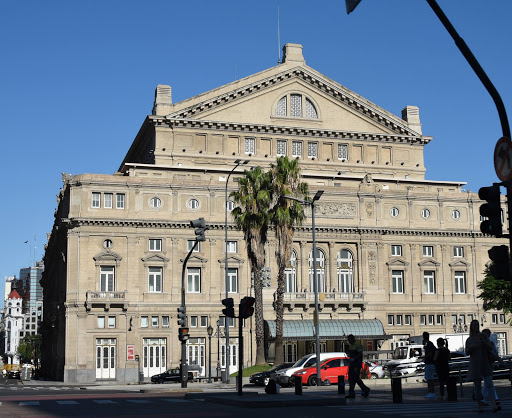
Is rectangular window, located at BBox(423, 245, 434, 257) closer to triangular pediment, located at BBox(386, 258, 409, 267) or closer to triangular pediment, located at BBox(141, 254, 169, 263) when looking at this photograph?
triangular pediment, located at BBox(386, 258, 409, 267)

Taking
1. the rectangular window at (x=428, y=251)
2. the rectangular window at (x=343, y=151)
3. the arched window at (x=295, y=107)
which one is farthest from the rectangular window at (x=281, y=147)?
the rectangular window at (x=428, y=251)

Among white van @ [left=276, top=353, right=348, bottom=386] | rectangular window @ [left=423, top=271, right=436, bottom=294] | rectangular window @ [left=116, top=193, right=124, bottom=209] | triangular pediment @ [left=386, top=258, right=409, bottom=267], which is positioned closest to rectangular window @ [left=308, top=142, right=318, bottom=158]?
triangular pediment @ [left=386, top=258, right=409, bottom=267]

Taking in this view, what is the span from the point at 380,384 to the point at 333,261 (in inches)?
1177

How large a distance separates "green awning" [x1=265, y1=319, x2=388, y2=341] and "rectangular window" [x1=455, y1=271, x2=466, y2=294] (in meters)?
8.73

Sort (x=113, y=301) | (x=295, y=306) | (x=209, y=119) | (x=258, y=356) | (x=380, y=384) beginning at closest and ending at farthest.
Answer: (x=380, y=384)
(x=258, y=356)
(x=113, y=301)
(x=295, y=306)
(x=209, y=119)

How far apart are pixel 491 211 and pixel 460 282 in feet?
192

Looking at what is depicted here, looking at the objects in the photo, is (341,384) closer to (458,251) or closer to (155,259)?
(155,259)

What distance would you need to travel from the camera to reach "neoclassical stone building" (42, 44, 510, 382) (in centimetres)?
6184

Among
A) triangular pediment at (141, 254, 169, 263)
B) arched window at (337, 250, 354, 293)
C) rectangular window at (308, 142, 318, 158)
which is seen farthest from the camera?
rectangular window at (308, 142, 318, 158)

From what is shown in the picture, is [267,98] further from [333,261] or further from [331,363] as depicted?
[331,363]

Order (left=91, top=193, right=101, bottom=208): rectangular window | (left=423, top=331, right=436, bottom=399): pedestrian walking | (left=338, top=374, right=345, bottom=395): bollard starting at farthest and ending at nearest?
(left=91, top=193, right=101, bottom=208): rectangular window, (left=338, top=374, right=345, bottom=395): bollard, (left=423, top=331, right=436, bottom=399): pedestrian walking

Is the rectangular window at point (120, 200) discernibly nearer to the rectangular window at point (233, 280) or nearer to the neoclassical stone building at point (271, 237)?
the neoclassical stone building at point (271, 237)

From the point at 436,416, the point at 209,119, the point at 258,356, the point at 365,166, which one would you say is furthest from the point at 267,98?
the point at 436,416

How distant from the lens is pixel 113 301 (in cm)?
6131
